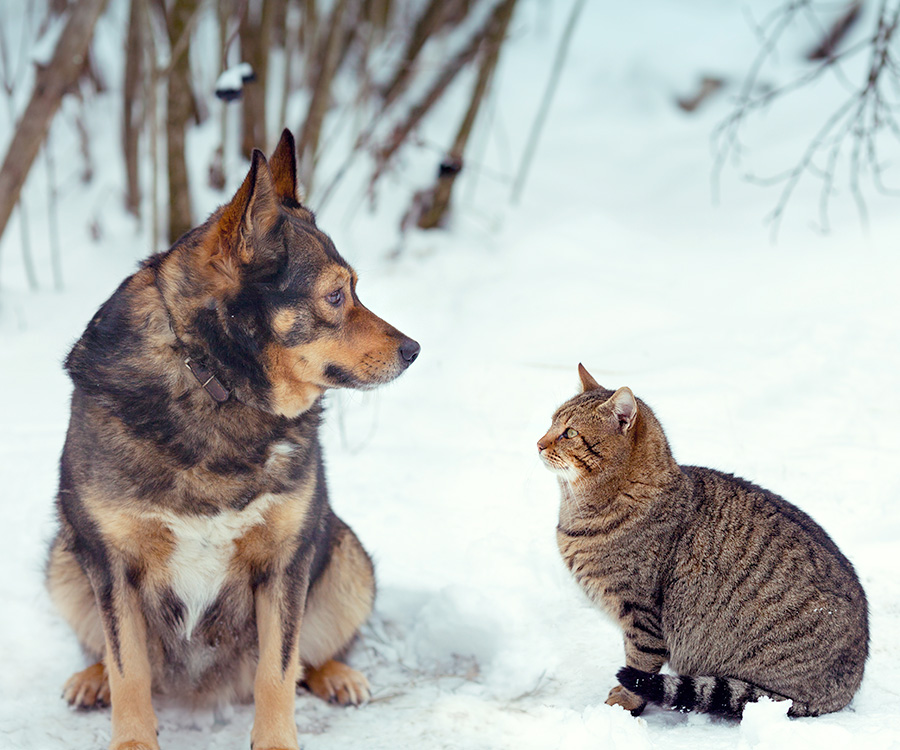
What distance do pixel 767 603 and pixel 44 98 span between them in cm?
544

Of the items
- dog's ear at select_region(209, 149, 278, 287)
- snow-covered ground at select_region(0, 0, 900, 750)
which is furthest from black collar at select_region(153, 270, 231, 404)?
snow-covered ground at select_region(0, 0, 900, 750)

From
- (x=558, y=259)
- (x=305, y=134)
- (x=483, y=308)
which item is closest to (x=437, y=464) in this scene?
(x=483, y=308)

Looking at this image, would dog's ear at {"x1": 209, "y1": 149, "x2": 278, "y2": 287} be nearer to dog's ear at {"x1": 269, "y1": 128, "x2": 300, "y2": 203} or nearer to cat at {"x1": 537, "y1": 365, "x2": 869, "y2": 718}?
dog's ear at {"x1": 269, "y1": 128, "x2": 300, "y2": 203}

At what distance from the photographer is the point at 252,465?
9.63ft

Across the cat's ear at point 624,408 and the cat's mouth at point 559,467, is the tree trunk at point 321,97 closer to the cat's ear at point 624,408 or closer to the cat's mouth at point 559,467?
the cat's mouth at point 559,467

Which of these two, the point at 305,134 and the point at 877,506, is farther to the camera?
the point at 305,134

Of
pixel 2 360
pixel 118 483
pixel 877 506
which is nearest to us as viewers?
pixel 118 483

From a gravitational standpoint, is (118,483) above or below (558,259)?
below

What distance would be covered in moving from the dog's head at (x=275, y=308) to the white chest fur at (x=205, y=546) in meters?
0.35

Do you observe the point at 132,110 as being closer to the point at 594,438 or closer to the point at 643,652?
the point at 594,438

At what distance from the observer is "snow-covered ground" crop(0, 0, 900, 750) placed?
3389 mm

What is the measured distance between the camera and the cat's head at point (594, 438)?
10.7 ft

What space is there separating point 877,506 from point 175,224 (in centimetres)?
527

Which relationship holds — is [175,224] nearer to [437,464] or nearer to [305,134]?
[305,134]
